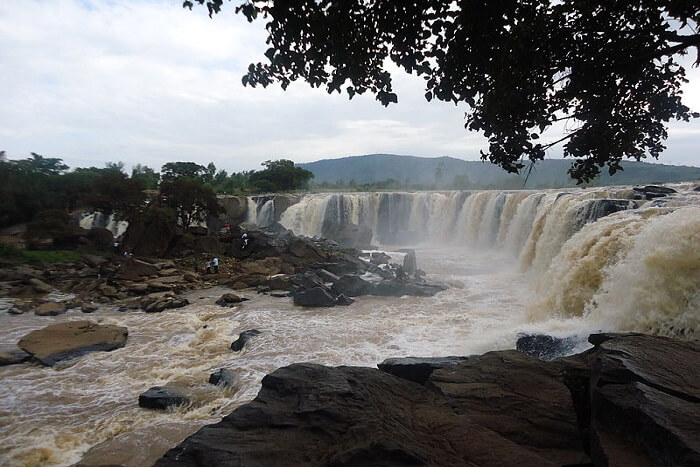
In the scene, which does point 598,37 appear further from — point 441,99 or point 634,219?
point 634,219

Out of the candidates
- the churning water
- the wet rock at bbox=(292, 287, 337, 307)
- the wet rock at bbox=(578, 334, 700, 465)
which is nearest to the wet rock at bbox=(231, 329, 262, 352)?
the churning water

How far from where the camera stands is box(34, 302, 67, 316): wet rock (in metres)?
13.1

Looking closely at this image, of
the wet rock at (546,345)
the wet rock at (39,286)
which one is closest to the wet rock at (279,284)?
the wet rock at (39,286)

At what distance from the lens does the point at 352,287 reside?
15.4m

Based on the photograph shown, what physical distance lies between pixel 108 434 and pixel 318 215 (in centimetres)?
2893

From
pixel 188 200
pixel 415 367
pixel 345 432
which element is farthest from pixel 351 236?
pixel 345 432

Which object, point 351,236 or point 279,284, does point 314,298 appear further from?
point 351,236

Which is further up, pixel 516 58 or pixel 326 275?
pixel 516 58

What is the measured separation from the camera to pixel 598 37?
3873mm

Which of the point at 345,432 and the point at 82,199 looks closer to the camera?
the point at 345,432

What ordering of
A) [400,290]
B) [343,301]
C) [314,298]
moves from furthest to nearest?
[400,290] < [343,301] < [314,298]

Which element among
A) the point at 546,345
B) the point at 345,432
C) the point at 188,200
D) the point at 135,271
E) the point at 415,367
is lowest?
the point at 135,271

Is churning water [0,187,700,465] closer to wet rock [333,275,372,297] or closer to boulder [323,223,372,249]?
wet rock [333,275,372,297]

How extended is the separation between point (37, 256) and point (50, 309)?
381 inches
